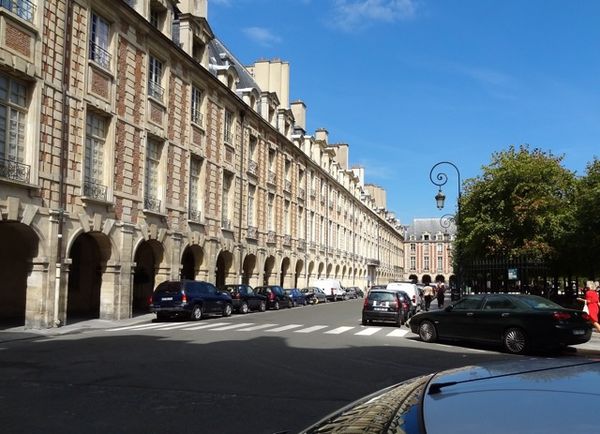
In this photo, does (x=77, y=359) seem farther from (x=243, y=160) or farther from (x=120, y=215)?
(x=243, y=160)

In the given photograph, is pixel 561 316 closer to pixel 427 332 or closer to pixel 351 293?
pixel 427 332

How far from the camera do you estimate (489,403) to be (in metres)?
1.89

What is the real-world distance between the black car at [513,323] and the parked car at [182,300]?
10755 mm

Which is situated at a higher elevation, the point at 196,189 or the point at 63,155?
the point at 196,189

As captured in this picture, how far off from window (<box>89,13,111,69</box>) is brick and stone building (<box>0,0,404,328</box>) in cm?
6

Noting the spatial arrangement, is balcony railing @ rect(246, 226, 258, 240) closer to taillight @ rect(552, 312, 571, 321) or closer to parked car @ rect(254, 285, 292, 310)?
parked car @ rect(254, 285, 292, 310)

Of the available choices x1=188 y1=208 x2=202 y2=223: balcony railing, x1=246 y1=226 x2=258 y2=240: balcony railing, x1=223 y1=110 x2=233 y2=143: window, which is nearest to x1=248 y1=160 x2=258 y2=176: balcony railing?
x1=223 y1=110 x2=233 y2=143: window

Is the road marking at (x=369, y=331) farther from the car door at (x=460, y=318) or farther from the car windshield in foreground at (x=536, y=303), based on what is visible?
the car windshield in foreground at (x=536, y=303)

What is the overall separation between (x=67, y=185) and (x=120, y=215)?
348cm

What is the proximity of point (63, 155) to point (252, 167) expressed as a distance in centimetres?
1887

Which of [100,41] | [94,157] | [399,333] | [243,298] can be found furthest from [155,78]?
[399,333]

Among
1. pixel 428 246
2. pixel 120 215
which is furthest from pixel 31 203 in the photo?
pixel 428 246

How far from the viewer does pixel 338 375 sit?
963 cm

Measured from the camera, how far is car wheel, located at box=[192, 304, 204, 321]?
75.3ft
